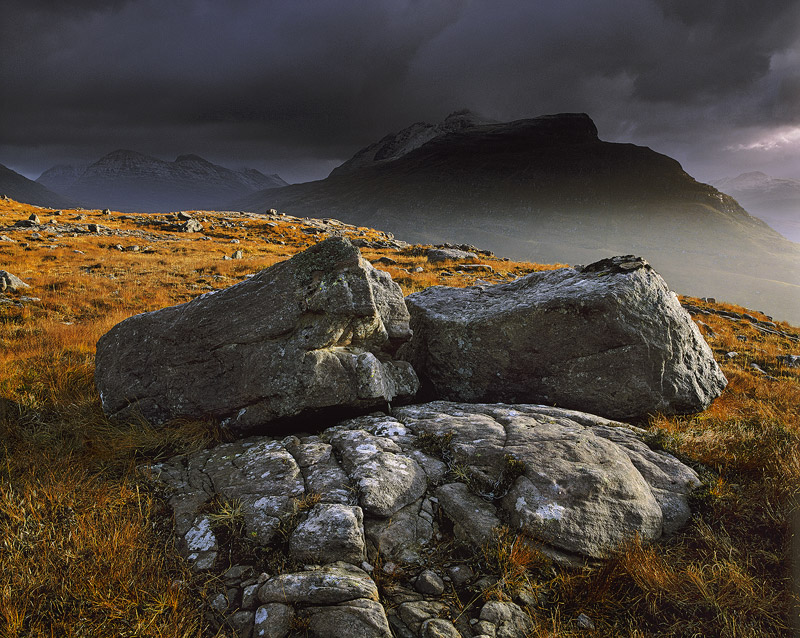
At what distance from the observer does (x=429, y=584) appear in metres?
3.55

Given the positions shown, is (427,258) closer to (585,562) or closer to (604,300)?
(604,300)

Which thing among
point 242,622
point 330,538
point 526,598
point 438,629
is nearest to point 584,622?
point 526,598

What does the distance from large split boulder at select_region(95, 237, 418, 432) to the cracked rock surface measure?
0.67m

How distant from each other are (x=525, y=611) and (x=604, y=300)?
18.6ft

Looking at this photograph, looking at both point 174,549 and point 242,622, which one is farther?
point 174,549

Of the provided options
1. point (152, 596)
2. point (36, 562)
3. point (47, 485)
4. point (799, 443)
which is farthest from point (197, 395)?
point (799, 443)

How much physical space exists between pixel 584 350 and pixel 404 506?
4.96 metres

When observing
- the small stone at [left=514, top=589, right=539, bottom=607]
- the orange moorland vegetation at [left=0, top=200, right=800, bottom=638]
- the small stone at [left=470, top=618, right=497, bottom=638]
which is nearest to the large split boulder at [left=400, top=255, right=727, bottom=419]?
the orange moorland vegetation at [left=0, top=200, right=800, bottom=638]

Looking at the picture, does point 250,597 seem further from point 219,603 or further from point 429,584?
point 429,584

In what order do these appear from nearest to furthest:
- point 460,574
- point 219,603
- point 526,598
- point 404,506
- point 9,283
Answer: point 219,603 → point 526,598 → point 460,574 → point 404,506 → point 9,283

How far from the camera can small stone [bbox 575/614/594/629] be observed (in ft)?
10.8

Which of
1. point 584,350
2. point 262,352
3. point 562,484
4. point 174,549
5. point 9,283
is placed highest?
point 584,350

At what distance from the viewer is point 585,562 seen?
3938 millimetres

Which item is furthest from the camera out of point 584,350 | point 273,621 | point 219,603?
point 584,350
